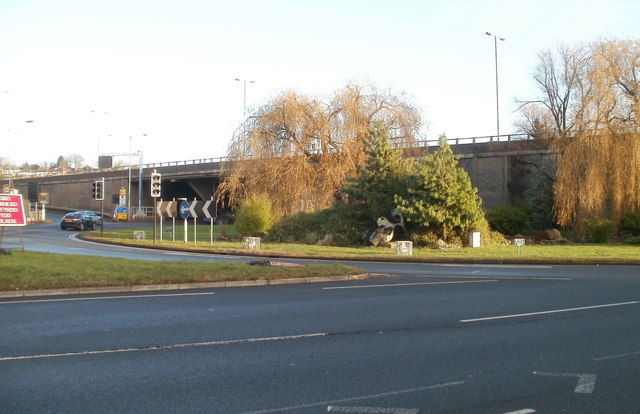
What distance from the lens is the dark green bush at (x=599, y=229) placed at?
109 feet

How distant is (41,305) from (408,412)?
8680 mm

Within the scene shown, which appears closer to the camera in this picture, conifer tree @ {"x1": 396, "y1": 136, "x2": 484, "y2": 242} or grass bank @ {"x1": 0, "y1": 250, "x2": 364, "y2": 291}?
grass bank @ {"x1": 0, "y1": 250, "x2": 364, "y2": 291}

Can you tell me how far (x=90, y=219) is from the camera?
55.9 meters

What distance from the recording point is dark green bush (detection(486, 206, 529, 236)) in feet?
130

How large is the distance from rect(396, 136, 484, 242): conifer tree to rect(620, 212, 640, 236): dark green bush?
7.37m

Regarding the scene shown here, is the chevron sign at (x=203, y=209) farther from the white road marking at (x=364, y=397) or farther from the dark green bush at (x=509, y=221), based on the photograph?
the white road marking at (x=364, y=397)

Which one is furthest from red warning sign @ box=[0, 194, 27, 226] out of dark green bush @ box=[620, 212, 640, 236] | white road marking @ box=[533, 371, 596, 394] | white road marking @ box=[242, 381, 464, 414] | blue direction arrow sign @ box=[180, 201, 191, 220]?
dark green bush @ box=[620, 212, 640, 236]

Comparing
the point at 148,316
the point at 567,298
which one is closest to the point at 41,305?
the point at 148,316

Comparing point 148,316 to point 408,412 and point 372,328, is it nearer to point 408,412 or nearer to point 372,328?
point 372,328

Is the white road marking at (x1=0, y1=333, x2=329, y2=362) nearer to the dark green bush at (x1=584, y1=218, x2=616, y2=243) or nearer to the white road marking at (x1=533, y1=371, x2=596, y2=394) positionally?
the white road marking at (x1=533, y1=371, x2=596, y2=394)

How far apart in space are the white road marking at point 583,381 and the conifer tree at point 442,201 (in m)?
24.7

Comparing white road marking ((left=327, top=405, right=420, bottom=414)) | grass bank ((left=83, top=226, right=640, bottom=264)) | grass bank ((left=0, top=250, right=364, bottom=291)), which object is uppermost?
grass bank ((left=0, top=250, right=364, bottom=291))

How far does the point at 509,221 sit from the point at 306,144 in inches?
516

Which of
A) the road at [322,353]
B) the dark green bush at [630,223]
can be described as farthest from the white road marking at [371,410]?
the dark green bush at [630,223]
